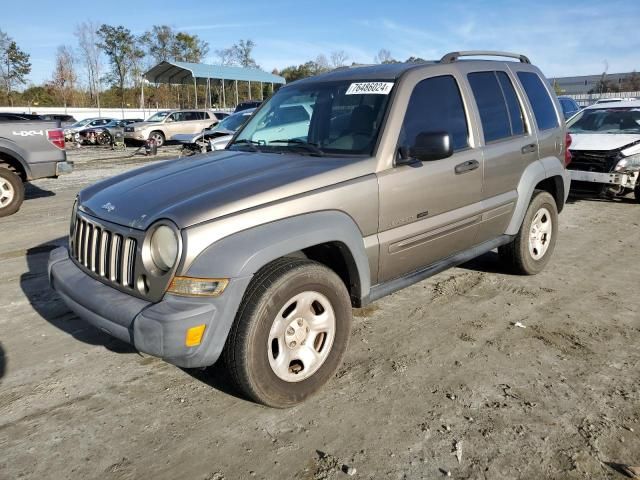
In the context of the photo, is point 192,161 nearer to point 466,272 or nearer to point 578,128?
point 466,272

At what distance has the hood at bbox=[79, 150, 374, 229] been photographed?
2.74 m

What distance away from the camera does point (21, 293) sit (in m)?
4.75

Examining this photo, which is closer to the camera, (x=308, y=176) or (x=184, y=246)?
(x=184, y=246)

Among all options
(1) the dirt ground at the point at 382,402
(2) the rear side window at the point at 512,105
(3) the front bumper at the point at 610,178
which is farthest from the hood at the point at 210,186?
(3) the front bumper at the point at 610,178

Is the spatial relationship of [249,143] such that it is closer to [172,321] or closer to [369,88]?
[369,88]

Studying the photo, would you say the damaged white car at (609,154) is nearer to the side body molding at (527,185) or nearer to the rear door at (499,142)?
the side body molding at (527,185)

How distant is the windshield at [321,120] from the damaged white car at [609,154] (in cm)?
597

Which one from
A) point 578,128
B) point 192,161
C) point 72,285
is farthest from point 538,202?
point 578,128

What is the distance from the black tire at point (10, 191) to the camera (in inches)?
324

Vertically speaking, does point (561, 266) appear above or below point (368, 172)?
below

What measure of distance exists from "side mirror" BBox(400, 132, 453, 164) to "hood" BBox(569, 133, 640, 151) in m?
6.15

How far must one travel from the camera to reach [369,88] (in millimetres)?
3666

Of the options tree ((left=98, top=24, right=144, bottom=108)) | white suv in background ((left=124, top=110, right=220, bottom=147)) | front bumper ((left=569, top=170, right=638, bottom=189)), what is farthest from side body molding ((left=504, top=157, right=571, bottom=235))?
tree ((left=98, top=24, right=144, bottom=108))

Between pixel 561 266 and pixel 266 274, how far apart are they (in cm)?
391
